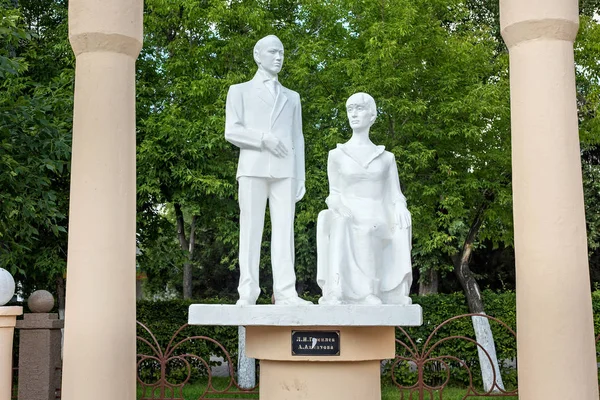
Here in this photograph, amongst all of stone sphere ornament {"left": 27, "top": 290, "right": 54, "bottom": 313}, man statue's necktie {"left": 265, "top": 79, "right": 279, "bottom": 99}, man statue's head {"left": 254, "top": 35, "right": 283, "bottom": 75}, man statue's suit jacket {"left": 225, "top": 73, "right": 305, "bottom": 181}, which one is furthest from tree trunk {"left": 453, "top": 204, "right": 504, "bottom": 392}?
man statue's head {"left": 254, "top": 35, "right": 283, "bottom": 75}

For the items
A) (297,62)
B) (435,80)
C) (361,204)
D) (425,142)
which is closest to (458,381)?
(425,142)

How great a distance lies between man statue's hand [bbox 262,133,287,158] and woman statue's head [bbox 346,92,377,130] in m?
0.79

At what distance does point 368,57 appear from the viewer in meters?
16.5

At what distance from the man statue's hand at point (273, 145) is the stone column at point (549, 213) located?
7.57ft

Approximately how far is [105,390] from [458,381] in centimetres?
1257

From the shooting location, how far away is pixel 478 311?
60.5 ft

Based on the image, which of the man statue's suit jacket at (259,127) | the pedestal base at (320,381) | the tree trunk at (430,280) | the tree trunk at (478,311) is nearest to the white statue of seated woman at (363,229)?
the man statue's suit jacket at (259,127)

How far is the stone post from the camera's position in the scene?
37.9 feet

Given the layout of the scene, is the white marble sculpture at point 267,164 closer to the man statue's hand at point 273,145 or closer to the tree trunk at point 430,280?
the man statue's hand at point 273,145

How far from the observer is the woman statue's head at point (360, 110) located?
8008 mm

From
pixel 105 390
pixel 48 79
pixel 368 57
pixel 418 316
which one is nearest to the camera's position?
pixel 418 316

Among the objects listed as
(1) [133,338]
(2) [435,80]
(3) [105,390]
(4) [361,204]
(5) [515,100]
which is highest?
(2) [435,80]

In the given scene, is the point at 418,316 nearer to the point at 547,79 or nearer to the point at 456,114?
the point at 547,79

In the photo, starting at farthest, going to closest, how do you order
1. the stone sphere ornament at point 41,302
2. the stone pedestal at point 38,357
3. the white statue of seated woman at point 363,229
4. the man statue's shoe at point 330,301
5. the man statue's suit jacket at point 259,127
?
the stone sphere ornament at point 41,302 → the stone pedestal at point 38,357 → the man statue's suit jacket at point 259,127 → the white statue of seated woman at point 363,229 → the man statue's shoe at point 330,301
